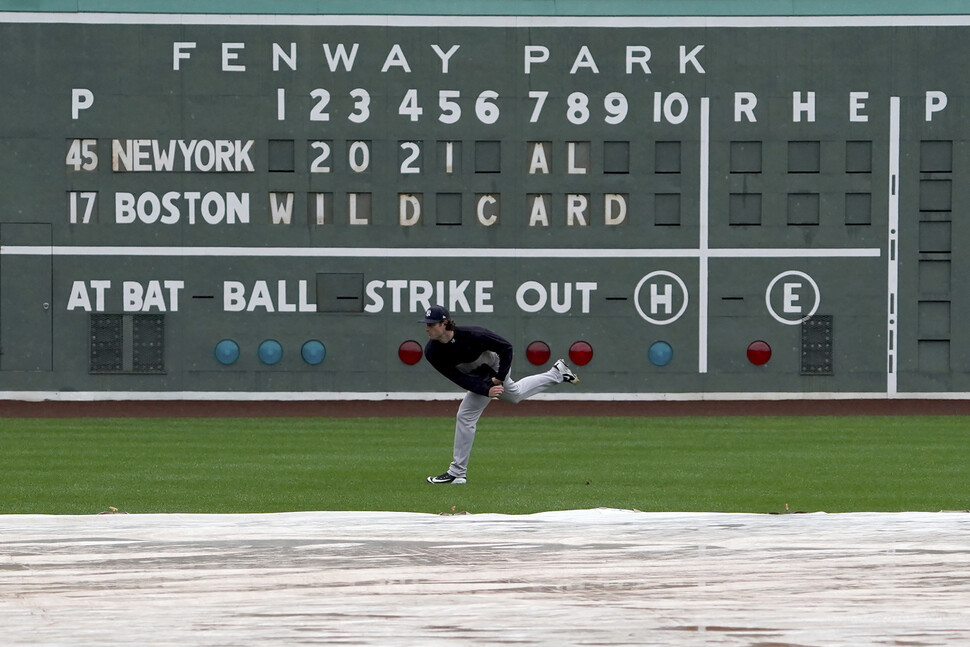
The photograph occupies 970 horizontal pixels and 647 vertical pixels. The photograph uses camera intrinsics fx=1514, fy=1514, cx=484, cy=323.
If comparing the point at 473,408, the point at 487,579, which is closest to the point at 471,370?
the point at 473,408

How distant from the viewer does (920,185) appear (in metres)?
24.8

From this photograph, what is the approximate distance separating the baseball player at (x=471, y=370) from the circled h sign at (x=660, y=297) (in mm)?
12118

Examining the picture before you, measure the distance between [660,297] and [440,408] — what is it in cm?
406

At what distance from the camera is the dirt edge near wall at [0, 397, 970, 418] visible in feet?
75.9

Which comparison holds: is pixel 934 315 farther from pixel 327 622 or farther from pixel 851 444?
pixel 327 622

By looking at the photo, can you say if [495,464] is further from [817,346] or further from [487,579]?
[817,346]

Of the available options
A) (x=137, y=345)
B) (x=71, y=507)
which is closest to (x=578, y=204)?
(x=137, y=345)

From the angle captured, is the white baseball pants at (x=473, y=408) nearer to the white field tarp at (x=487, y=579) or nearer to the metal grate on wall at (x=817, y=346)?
the white field tarp at (x=487, y=579)

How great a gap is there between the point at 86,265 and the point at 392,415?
5.84 meters

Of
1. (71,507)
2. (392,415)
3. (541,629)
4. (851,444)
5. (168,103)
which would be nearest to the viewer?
(541,629)

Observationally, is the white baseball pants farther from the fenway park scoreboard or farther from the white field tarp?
the fenway park scoreboard

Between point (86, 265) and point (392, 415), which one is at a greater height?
point (86, 265)

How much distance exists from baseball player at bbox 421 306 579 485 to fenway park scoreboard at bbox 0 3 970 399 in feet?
39.1

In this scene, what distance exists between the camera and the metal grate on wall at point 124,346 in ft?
81.1
